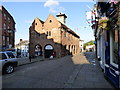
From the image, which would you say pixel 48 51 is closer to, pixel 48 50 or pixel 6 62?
pixel 48 50

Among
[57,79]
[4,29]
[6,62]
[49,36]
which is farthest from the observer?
[49,36]

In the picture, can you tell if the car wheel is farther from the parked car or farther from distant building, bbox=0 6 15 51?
distant building, bbox=0 6 15 51

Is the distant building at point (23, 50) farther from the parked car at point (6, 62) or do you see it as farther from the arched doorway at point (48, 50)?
the parked car at point (6, 62)

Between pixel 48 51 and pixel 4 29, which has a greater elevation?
pixel 4 29

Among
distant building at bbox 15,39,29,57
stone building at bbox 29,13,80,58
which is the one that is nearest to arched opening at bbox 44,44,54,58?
stone building at bbox 29,13,80,58

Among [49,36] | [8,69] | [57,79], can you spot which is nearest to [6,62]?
[8,69]

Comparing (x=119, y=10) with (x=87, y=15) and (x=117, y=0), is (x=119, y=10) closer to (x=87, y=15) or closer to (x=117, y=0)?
(x=117, y=0)

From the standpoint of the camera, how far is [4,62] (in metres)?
9.02

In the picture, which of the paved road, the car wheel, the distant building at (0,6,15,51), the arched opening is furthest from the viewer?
the arched opening

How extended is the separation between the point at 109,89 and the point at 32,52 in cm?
2590

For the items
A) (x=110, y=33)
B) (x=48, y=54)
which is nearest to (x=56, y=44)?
(x=48, y=54)

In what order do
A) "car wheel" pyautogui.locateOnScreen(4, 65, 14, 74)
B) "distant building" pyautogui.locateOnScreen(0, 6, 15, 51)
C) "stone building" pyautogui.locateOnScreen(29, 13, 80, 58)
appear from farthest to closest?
"distant building" pyautogui.locateOnScreen(0, 6, 15, 51) → "stone building" pyautogui.locateOnScreen(29, 13, 80, 58) → "car wheel" pyautogui.locateOnScreen(4, 65, 14, 74)

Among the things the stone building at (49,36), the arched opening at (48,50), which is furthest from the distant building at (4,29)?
the arched opening at (48,50)

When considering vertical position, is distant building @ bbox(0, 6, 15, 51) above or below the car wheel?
above
